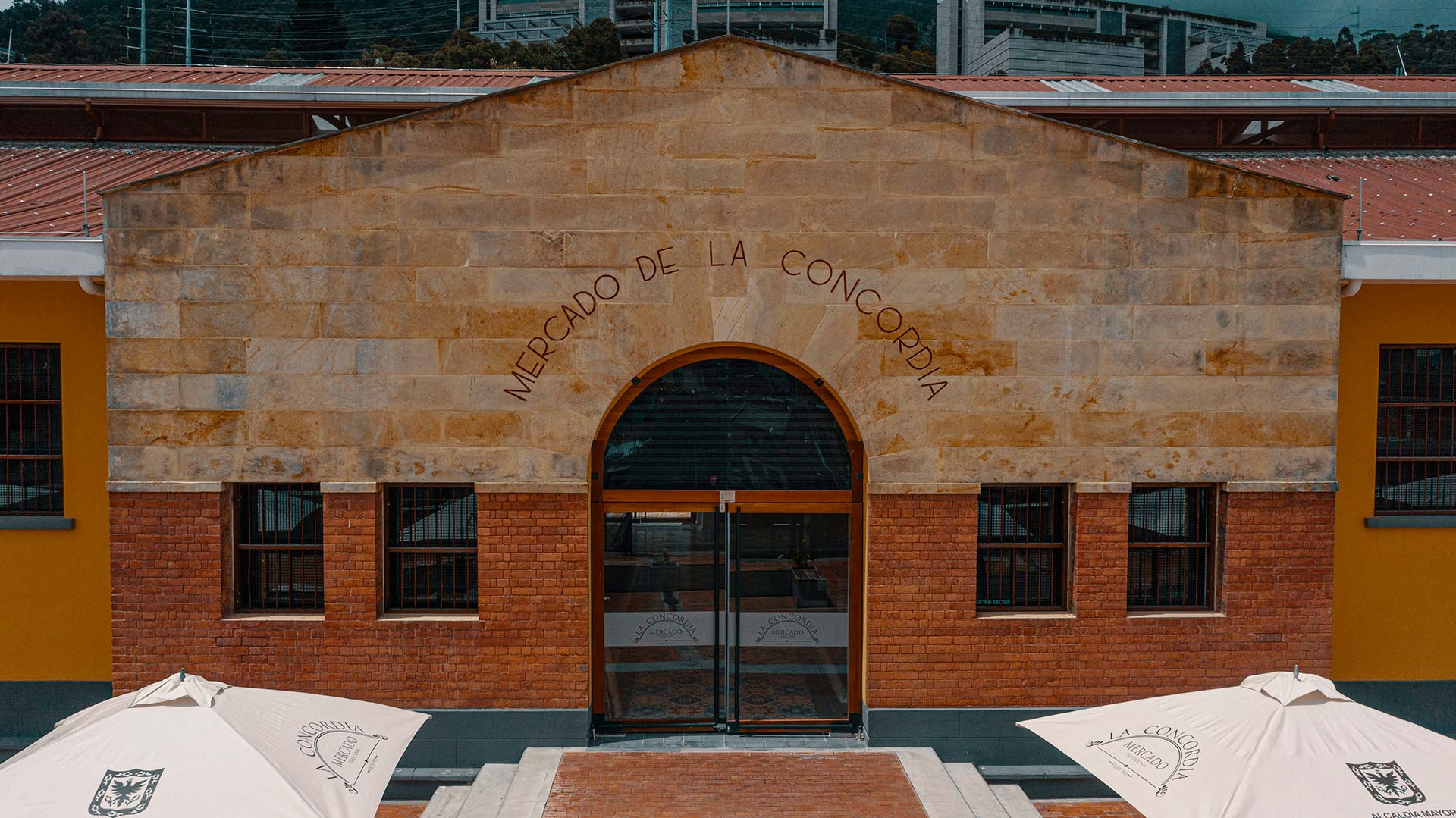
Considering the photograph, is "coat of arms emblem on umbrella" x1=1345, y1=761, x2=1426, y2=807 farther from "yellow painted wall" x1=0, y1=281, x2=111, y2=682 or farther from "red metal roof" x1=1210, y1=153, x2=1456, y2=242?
"yellow painted wall" x1=0, y1=281, x2=111, y2=682

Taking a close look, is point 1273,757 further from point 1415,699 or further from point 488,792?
point 488,792

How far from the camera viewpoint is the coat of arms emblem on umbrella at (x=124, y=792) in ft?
20.7

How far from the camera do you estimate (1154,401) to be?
1097cm

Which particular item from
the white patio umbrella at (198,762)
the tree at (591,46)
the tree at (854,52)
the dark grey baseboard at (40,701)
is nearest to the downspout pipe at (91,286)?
the dark grey baseboard at (40,701)

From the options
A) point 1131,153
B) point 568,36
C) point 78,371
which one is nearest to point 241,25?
point 568,36

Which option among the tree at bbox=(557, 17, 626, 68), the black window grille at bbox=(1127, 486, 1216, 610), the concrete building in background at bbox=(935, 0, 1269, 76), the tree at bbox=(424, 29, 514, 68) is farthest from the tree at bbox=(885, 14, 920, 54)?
the black window grille at bbox=(1127, 486, 1216, 610)

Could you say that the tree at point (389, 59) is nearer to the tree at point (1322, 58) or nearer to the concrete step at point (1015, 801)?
the concrete step at point (1015, 801)

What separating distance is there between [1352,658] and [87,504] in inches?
568

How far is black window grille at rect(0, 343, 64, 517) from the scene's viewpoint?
1156cm

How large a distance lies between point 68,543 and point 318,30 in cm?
6062

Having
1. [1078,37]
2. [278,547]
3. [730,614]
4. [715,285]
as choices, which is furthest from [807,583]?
[1078,37]

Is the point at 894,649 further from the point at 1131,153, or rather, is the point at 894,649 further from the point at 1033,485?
the point at 1131,153

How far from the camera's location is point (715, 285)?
10828 mm

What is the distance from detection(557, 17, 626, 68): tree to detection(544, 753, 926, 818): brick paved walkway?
147 ft
